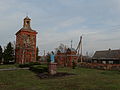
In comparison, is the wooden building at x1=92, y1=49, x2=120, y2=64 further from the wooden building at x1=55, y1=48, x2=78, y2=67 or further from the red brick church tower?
the red brick church tower

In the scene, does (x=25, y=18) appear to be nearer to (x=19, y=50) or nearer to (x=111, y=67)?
(x=19, y=50)

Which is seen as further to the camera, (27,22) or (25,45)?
(27,22)

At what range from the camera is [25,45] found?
4962 cm

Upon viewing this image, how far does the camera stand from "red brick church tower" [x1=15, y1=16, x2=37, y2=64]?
49.1 metres

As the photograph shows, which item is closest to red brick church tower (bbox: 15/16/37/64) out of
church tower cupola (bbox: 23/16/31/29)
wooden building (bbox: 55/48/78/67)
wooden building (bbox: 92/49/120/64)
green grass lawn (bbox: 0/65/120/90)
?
church tower cupola (bbox: 23/16/31/29)

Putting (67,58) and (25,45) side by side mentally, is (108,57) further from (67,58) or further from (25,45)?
(25,45)

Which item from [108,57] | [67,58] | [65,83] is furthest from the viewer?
[108,57]

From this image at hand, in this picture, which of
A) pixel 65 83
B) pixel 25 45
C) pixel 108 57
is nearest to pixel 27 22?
pixel 25 45

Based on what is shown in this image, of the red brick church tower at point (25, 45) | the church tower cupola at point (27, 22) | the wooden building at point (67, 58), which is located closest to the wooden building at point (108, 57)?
the wooden building at point (67, 58)

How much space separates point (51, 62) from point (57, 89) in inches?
364

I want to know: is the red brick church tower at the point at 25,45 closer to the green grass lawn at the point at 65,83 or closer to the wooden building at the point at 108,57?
the wooden building at the point at 108,57

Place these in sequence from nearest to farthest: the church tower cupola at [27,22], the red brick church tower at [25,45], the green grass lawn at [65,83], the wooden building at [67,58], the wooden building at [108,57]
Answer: the green grass lawn at [65,83] < the wooden building at [67,58] < the wooden building at [108,57] < the red brick church tower at [25,45] < the church tower cupola at [27,22]

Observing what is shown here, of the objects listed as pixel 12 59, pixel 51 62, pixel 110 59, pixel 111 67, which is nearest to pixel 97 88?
pixel 51 62

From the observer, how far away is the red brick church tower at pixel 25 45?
49094 mm
